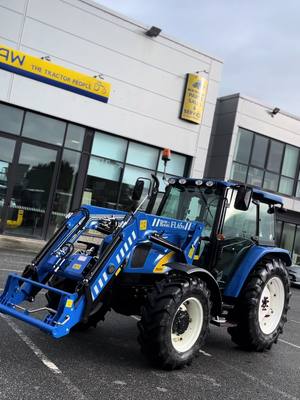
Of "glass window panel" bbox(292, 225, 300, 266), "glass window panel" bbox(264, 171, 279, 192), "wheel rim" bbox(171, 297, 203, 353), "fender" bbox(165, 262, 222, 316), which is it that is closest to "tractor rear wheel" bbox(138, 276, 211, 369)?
"wheel rim" bbox(171, 297, 203, 353)

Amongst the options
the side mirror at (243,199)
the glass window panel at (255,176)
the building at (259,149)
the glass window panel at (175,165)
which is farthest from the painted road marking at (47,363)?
the glass window panel at (255,176)

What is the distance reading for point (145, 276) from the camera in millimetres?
5715

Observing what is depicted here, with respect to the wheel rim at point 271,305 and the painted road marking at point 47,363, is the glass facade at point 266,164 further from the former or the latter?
the painted road marking at point 47,363

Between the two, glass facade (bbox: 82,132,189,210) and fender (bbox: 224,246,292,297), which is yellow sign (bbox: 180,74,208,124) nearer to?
glass facade (bbox: 82,132,189,210)

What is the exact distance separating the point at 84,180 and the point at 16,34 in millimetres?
5540

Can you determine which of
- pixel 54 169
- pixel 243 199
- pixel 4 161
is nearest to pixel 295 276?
pixel 54 169

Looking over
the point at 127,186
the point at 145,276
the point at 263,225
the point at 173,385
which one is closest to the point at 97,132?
the point at 127,186

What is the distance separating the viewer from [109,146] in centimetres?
1847

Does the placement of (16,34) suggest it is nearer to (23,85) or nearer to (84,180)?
(23,85)

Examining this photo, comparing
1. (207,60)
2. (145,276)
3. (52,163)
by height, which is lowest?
(145,276)

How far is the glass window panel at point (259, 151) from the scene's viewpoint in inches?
927

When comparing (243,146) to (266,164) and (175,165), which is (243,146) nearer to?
(266,164)

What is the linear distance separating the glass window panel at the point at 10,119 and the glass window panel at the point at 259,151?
1164 centimetres

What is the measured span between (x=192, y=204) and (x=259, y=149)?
17.7m
